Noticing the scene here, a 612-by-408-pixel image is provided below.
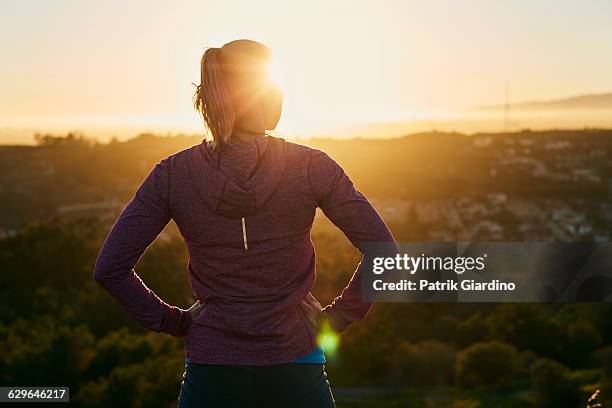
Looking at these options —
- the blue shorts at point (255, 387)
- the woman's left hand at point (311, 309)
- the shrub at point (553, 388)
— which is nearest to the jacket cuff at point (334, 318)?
the woman's left hand at point (311, 309)

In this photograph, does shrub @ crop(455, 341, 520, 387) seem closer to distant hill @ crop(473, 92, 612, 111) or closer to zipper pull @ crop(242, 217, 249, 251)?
zipper pull @ crop(242, 217, 249, 251)

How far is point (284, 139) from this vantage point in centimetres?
151

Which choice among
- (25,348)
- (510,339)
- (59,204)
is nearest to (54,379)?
(25,348)

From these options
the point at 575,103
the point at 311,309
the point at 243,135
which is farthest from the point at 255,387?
the point at 575,103

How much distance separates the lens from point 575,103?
49.6m

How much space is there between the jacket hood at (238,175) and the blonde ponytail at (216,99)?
30 millimetres

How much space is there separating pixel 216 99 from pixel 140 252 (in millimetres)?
340

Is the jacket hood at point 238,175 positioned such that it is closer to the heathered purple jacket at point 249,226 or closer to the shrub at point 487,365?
the heathered purple jacket at point 249,226

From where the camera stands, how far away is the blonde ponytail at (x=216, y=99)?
4.76 ft

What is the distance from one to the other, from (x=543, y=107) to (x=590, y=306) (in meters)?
35.2

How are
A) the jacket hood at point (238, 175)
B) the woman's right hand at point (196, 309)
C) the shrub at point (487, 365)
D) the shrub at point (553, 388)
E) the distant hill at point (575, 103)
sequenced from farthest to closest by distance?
the distant hill at point (575, 103) < the shrub at point (487, 365) < the shrub at point (553, 388) < the woman's right hand at point (196, 309) < the jacket hood at point (238, 175)

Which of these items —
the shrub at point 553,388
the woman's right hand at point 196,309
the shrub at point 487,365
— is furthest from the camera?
the shrub at point 487,365

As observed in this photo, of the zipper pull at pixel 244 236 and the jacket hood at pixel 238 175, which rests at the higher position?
the jacket hood at pixel 238 175

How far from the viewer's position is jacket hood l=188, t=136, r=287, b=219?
4.75 feet
